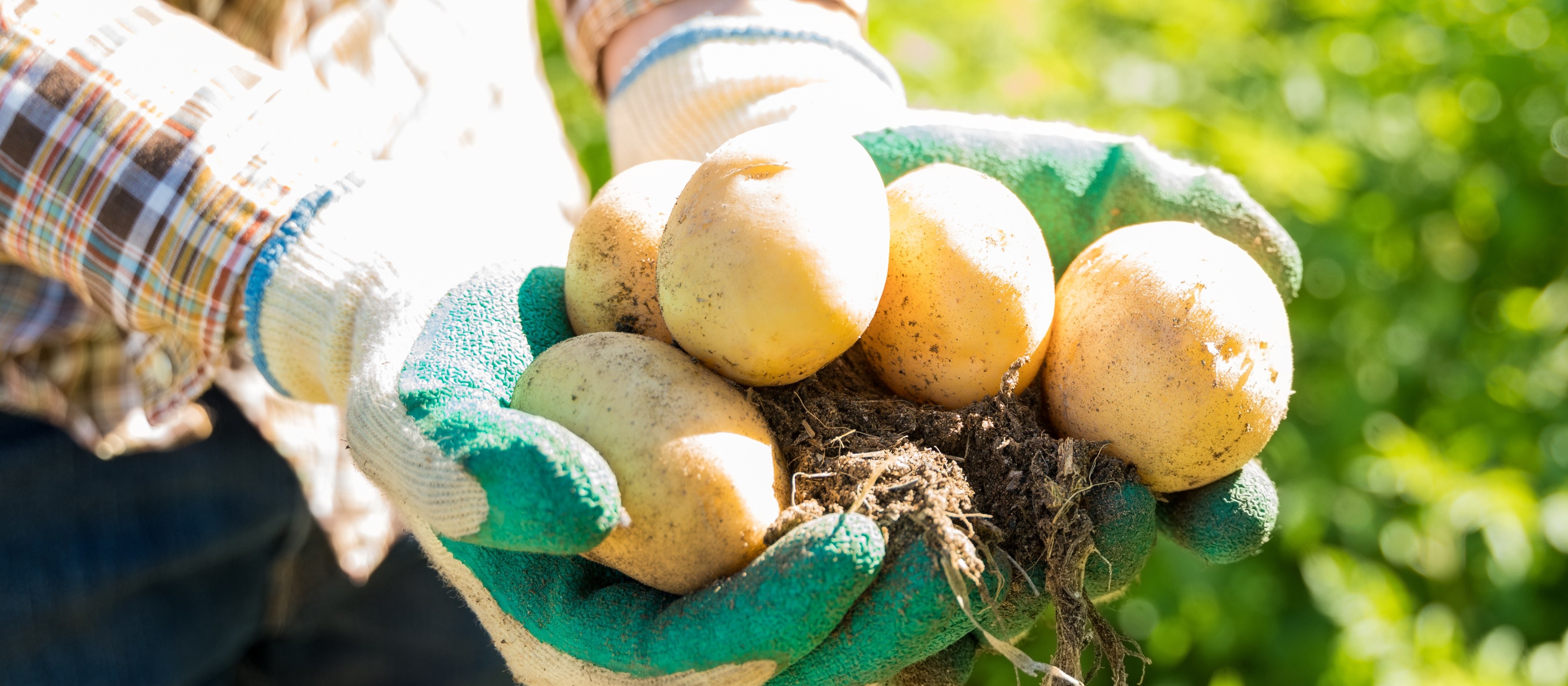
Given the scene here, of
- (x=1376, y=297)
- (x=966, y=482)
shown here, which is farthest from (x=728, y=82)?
(x=1376, y=297)

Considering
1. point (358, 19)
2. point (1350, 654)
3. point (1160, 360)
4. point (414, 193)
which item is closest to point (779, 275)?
point (1160, 360)

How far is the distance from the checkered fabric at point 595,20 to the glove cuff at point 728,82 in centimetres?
23

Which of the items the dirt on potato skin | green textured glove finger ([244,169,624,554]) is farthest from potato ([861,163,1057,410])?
green textured glove finger ([244,169,624,554])

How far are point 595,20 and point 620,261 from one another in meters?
0.93

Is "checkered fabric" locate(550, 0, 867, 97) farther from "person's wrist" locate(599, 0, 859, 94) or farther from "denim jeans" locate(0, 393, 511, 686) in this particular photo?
"denim jeans" locate(0, 393, 511, 686)

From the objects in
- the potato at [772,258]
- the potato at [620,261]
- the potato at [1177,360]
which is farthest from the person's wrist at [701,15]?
the potato at [1177,360]

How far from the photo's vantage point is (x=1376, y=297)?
2.85m

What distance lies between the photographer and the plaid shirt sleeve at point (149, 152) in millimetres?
1449

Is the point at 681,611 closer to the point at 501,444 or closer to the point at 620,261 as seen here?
the point at 501,444

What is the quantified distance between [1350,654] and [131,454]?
2579 millimetres

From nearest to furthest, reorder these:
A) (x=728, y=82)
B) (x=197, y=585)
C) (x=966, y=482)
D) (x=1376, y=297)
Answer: (x=966, y=482) → (x=728, y=82) → (x=197, y=585) → (x=1376, y=297)

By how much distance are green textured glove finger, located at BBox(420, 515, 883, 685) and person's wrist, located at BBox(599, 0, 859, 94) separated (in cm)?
105

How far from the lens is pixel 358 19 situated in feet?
6.71

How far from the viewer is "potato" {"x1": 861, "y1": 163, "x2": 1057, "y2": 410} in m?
1.38
